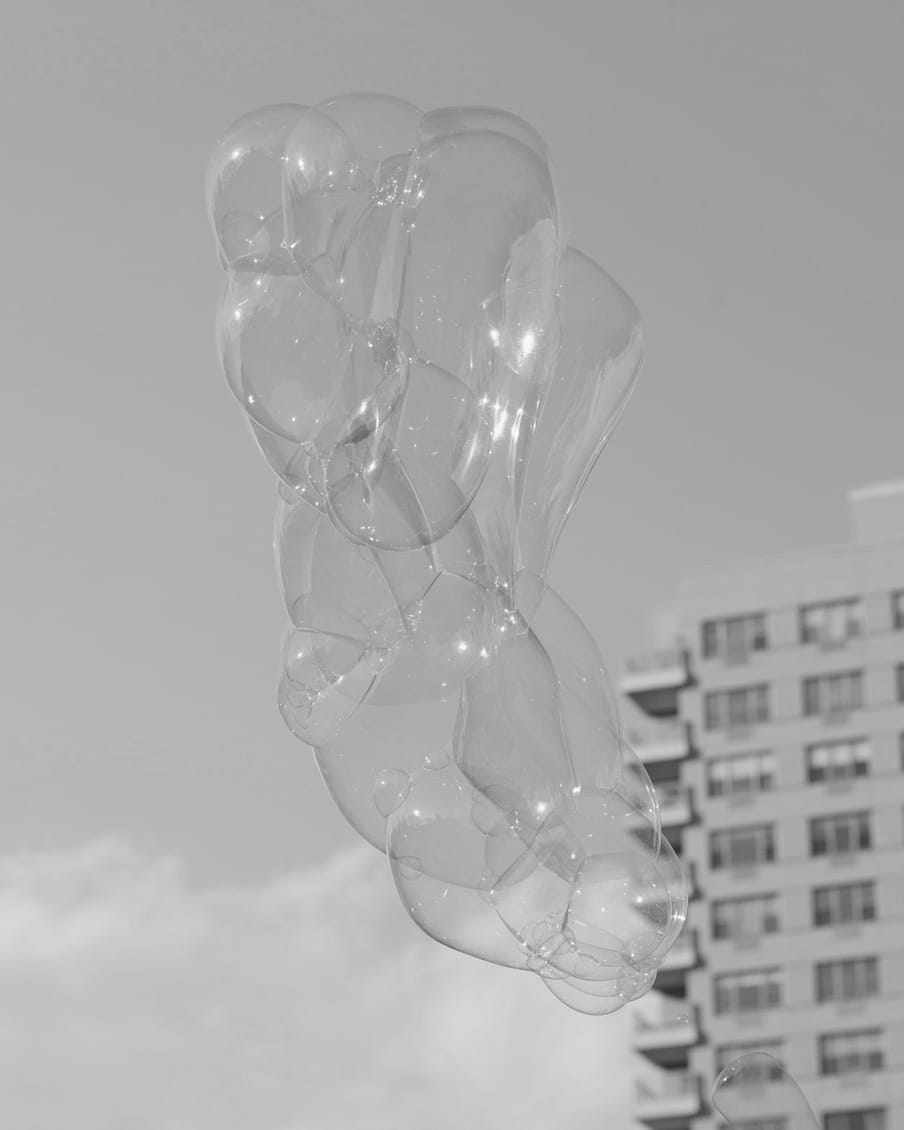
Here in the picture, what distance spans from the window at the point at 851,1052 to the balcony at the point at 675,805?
7.32 meters

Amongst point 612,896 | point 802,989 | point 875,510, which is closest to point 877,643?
point 875,510

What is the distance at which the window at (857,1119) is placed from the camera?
59.8 meters

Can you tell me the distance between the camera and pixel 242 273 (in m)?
8.65

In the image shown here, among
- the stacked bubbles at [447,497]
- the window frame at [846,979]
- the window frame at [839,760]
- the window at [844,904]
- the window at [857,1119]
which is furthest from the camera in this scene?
the window frame at [839,760]

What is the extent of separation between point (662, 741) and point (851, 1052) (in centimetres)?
1065

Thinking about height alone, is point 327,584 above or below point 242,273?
below

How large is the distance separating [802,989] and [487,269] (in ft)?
184

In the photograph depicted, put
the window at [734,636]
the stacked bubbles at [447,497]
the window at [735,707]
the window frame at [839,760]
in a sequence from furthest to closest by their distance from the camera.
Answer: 1. the window at [734,636]
2. the window at [735,707]
3. the window frame at [839,760]
4. the stacked bubbles at [447,497]

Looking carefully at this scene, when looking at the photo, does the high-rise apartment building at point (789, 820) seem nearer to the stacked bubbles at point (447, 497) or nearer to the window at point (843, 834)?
the window at point (843, 834)

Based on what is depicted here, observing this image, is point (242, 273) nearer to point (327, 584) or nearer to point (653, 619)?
point (327, 584)

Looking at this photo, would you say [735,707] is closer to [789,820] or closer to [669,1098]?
[789,820]

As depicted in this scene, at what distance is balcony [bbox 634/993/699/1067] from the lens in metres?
62.8

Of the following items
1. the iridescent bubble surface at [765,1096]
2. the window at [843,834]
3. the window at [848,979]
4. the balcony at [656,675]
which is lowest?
the iridescent bubble surface at [765,1096]

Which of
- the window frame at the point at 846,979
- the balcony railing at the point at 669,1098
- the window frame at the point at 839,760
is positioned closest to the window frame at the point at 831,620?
the window frame at the point at 839,760
